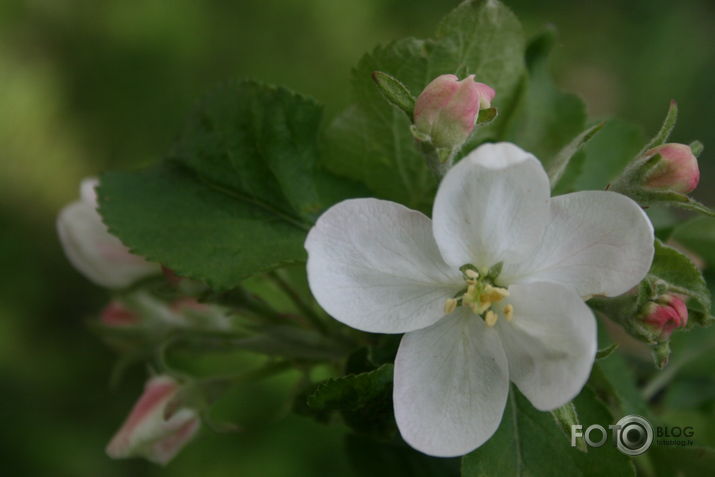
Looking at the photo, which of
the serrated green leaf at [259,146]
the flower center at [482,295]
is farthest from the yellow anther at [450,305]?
the serrated green leaf at [259,146]

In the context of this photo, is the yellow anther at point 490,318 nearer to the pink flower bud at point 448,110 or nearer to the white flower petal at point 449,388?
the white flower petal at point 449,388

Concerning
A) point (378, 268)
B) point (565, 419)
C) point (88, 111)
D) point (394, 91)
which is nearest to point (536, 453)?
point (565, 419)

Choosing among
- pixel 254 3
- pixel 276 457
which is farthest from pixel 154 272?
pixel 254 3

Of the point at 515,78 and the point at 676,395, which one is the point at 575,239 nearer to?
the point at 515,78

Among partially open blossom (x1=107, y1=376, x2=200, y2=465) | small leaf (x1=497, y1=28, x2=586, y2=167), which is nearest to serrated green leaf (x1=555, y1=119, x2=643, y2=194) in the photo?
small leaf (x1=497, y1=28, x2=586, y2=167)

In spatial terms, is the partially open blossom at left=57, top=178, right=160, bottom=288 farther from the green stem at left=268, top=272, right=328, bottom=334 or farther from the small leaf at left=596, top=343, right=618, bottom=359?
the small leaf at left=596, top=343, right=618, bottom=359

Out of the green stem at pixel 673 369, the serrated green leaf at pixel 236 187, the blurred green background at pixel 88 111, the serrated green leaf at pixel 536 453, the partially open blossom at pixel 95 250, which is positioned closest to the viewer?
the serrated green leaf at pixel 536 453
